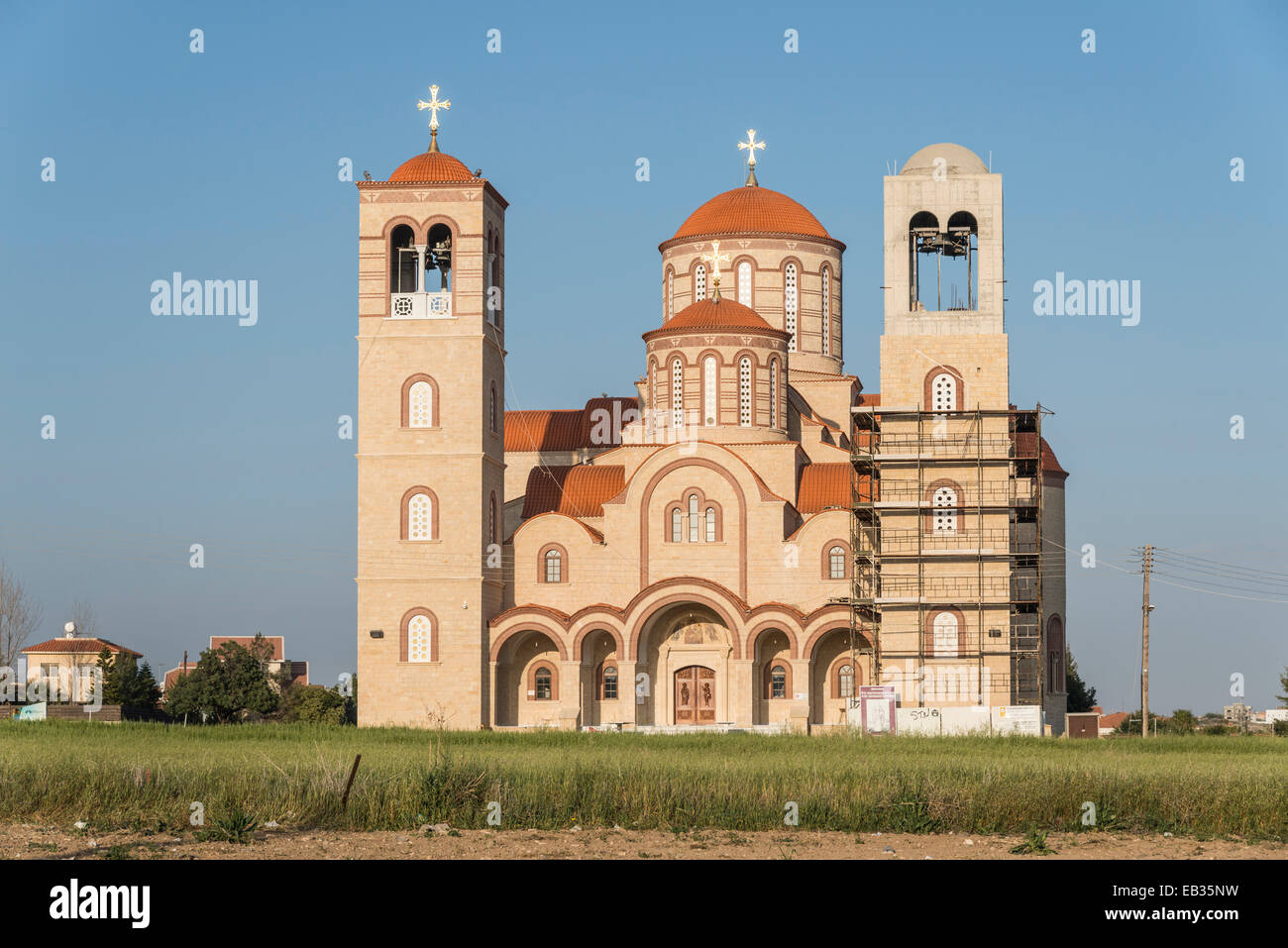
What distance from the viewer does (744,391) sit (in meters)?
51.6

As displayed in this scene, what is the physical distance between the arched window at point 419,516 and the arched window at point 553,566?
11.8 ft

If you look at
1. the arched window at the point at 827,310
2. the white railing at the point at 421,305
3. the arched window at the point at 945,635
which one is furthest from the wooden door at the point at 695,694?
the arched window at the point at 827,310

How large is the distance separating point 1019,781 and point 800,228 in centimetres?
3567

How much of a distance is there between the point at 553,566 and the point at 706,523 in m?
4.30

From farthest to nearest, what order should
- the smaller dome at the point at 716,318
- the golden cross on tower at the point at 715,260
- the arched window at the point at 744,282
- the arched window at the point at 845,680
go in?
the arched window at the point at 744,282, the golden cross on tower at the point at 715,260, the smaller dome at the point at 716,318, the arched window at the point at 845,680

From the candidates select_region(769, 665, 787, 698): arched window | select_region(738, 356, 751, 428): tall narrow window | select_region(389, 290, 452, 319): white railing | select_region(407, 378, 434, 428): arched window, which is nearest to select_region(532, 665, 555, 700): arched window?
select_region(769, 665, 787, 698): arched window

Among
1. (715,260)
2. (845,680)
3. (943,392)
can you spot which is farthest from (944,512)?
(715,260)

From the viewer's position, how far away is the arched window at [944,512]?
149ft

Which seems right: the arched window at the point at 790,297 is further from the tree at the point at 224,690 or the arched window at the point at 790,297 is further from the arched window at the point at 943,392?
the tree at the point at 224,690

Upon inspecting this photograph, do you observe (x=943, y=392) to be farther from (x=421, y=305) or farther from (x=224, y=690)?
(x=224, y=690)

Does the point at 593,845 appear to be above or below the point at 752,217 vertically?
below

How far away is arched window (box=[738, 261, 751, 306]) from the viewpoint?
5653 cm
